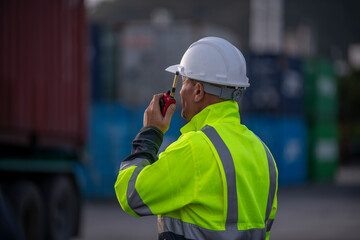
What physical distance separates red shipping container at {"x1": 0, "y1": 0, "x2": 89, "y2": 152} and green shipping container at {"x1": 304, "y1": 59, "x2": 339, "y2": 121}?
53.2 feet


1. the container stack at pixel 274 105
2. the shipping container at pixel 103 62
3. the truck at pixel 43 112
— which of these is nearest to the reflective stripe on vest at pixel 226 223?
the truck at pixel 43 112

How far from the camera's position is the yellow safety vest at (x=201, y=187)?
9.81 feet

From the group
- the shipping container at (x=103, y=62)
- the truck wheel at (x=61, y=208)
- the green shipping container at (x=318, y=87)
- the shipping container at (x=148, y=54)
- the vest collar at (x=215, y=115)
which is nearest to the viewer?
the vest collar at (x=215, y=115)

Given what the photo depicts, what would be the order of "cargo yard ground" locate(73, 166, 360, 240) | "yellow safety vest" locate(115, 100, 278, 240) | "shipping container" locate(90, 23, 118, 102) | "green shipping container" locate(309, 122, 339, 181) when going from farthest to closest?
1. "green shipping container" locate(309, 122, 339, 181)
2. "shipping container" locate(90, 23, 118, 102)
3. "cargo yard ground" locate(73, 166, 360, 240)
4. "yellow safety vest" locate(115, 100, 278, 240)

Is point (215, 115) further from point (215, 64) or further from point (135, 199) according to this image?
point (135, 199)

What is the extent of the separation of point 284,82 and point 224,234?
21.3 metres

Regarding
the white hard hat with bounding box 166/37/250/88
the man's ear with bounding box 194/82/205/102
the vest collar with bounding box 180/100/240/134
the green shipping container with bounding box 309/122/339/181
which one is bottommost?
the green shipping container with bounding box 309/122/339/181

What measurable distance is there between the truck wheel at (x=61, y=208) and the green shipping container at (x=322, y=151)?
672 inches

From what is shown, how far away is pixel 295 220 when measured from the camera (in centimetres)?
1453

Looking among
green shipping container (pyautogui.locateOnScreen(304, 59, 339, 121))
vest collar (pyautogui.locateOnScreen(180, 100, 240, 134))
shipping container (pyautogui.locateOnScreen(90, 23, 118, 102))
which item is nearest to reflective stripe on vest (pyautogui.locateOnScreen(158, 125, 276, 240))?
→ vest collar (pyautogui.locateOnScreen(180, 100, 240, 134))

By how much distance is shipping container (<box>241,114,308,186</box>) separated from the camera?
23.6 metres

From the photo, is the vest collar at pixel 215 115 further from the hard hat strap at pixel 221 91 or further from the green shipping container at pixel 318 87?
the green shipping container at pixel 318 87

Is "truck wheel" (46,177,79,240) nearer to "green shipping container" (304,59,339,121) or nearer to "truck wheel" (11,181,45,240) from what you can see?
"truck wheel" (11,181,45,240)

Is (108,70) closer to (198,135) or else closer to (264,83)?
(264,83)
